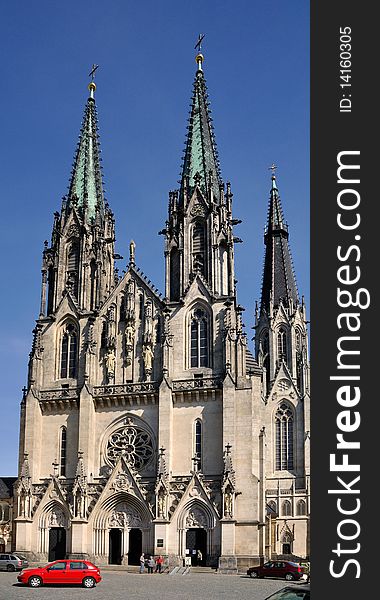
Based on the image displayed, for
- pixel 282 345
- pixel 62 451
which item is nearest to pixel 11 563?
pixel 62 451

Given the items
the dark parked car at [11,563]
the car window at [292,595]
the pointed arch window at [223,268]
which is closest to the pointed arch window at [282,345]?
the pointed arch window at [223,268]

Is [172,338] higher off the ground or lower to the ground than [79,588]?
higher

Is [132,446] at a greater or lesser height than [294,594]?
greater

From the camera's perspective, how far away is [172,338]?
53.8 m

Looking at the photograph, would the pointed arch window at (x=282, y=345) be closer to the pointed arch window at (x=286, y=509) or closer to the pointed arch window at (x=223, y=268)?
the pointed arch window at (x=286, y=509)

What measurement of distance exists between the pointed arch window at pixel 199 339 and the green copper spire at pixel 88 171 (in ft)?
39.8

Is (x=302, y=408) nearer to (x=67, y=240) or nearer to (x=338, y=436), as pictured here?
(x=67, y=240)

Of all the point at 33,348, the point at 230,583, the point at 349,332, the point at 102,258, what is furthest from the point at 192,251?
the point at 349,332

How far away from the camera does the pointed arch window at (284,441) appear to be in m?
79.6

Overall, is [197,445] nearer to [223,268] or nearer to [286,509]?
Answer: [223,268]

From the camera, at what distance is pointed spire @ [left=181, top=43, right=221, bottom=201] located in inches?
2312

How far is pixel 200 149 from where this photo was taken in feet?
198

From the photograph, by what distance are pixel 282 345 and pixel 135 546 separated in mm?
40094

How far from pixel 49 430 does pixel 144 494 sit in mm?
8718
